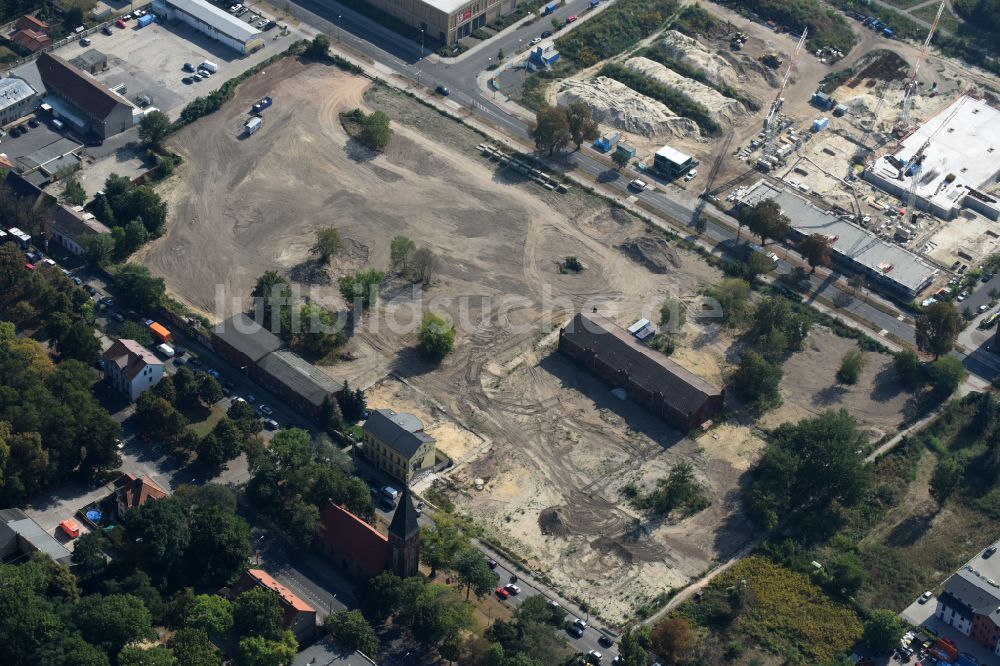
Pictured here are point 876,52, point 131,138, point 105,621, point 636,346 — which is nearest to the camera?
point 105,621

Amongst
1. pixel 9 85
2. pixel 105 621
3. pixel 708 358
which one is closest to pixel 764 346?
pixel 708 358

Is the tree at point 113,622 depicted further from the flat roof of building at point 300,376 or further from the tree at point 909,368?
the tree at point 909,368

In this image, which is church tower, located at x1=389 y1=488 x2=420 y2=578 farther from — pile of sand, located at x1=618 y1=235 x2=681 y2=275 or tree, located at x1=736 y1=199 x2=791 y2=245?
tree, located at x1=736 y1=199 x2=791 y2=245

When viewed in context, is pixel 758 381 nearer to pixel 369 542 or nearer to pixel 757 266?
pixel 757 266

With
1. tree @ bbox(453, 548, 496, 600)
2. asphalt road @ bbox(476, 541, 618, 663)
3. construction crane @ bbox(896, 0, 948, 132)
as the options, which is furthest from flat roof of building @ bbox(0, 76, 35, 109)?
construction crane @ bbox(896, 0, 948, 132)

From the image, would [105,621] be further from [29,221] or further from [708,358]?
[708,358]

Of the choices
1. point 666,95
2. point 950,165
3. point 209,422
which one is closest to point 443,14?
point 666,95
